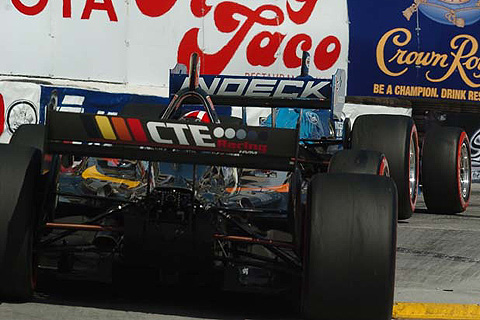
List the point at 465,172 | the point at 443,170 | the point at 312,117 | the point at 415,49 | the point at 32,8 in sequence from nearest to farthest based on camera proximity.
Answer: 1. the point at 443,170
2. the point at 312,117
3. the point at 465,172
4. the point at 32,8
5. the point at 415,49

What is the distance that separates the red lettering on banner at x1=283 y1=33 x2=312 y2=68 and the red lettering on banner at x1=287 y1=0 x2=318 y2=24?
221mm

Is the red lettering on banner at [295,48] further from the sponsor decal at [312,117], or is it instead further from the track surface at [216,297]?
the track surface at [216,297]

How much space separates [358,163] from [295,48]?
385 inches

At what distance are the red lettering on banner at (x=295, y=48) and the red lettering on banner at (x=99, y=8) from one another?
252cm

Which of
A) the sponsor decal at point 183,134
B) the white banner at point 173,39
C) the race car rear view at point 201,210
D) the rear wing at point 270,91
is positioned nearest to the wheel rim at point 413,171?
the rear wing at point 270,91

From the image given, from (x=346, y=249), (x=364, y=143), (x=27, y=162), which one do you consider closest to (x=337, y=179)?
(x=346, y=249)

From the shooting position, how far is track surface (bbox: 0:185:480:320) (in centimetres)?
605

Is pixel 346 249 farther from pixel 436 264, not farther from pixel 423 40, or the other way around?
pixel 423 40

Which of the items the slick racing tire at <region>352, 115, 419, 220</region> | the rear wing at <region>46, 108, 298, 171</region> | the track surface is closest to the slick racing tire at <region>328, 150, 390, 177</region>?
the track surface

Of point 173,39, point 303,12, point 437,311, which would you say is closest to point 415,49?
point 303,12

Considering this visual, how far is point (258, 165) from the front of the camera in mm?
5758

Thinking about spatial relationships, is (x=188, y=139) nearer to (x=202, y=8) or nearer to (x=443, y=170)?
(x=443, y=170)

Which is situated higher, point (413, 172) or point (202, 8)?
point (202, 8)

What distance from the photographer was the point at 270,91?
8812mm
